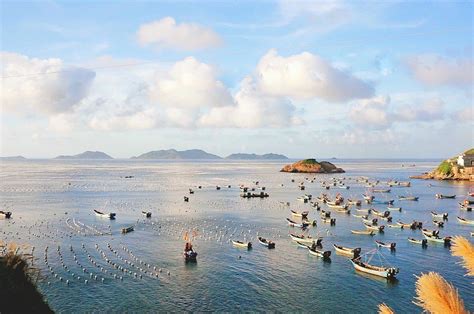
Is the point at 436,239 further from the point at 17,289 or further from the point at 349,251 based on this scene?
the point at 17,289

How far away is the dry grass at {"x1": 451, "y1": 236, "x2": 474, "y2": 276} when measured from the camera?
4.46 metres

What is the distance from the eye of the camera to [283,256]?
65562 millimetres

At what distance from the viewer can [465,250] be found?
14.8 ft

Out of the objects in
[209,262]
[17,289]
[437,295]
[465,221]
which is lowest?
[209,262]

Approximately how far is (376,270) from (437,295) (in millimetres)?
54477

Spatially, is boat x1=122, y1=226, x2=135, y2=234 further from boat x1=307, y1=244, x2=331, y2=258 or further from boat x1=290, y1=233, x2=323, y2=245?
boat x1=307, y1=244, x2=331, y2=258

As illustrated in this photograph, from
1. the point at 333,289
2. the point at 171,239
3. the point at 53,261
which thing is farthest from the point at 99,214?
the point at 333,289

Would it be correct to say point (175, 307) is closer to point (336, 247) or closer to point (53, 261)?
point (53, 261)

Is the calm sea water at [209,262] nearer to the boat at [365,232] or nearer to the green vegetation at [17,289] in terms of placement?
the boat at [365,232]

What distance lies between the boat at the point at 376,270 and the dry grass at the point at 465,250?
53885mm

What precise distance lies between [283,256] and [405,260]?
18.0m

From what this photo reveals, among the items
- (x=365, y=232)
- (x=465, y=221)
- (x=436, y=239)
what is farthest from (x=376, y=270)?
(x=465, y=221)

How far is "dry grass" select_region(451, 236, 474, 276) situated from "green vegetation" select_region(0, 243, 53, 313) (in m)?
24.7

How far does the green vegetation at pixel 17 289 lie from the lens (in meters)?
24.1
